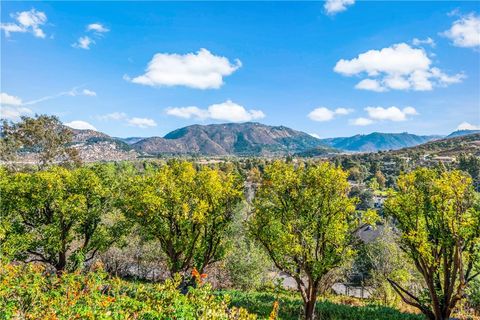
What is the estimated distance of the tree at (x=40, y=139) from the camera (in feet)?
177

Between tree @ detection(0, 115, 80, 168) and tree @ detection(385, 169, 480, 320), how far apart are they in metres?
56.8

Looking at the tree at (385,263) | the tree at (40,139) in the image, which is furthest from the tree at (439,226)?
the tree at (40,139)

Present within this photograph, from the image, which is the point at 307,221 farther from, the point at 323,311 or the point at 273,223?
the point at 323,311

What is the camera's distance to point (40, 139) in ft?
188

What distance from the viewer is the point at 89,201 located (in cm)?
2320

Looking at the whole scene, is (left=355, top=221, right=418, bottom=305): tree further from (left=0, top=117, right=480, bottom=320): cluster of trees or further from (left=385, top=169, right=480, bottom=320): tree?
(left=385, top=169, right=480, bottom=320): tree

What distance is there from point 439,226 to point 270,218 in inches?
346

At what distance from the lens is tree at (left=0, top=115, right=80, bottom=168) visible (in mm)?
54031

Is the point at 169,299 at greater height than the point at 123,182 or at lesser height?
lesser

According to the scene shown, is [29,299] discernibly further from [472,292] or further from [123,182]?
[472,292]

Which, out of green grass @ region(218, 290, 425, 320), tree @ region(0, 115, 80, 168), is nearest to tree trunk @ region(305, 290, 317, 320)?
green grass @ region(218, 290, 425, 320)

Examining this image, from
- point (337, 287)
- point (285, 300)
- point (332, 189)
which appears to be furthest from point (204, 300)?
point (337, 287)

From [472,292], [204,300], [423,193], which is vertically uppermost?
[423,193]

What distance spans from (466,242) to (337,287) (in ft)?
127
